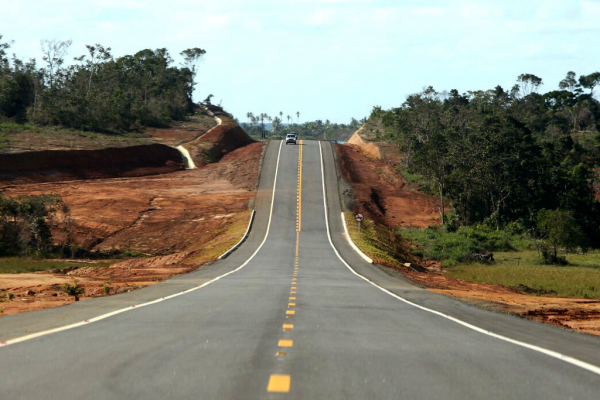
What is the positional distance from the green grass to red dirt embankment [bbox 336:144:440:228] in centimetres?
3248

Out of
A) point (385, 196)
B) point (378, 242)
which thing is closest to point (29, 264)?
point (378, 242)

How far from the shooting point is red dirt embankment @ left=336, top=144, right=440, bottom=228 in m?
69.6

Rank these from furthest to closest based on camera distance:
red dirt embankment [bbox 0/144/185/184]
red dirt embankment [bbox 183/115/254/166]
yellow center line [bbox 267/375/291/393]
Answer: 1. red dirt embankment [bbox 183/115/254/166]
2. red dirt embankment [bbox 0/144/185/184]
3. yellow center line [bbox 267/375/291/393]

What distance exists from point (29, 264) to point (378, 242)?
28.1m

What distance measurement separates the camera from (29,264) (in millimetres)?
38750

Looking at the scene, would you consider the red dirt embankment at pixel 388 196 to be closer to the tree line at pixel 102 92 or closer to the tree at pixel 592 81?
the tree line at pixel 102 92

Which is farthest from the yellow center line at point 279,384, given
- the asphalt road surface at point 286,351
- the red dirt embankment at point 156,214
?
the red dirt embankment at point 156,214

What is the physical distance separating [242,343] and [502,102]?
13385cm

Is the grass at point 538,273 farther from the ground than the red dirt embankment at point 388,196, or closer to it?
closer to it

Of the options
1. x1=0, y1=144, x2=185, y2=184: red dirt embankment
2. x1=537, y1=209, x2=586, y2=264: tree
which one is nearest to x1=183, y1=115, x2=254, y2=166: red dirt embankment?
x1=0, y1=144, x2=185, y2=184: red dirt embankment

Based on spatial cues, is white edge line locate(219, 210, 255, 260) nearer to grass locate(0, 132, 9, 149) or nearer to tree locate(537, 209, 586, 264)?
tree locate(537, 209, 586, 264)

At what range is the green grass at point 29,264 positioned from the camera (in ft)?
118

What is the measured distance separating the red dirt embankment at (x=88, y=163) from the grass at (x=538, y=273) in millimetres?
47644

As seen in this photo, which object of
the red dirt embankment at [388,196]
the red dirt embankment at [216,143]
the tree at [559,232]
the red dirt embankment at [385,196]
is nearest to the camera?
the red dirt embankment at [388,196]
